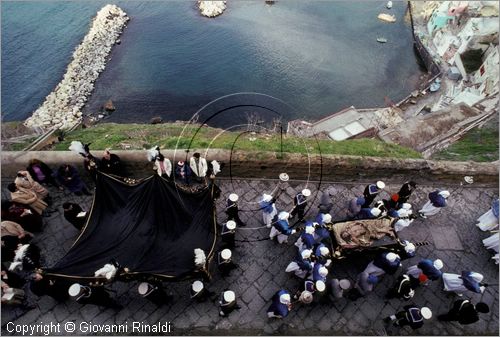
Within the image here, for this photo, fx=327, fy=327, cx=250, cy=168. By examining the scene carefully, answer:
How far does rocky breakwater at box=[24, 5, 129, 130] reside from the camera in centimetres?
2778

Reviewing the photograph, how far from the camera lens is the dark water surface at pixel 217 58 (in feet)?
104

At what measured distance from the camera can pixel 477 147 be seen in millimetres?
16438

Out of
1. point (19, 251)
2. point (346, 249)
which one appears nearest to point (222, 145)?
point (346, 249)

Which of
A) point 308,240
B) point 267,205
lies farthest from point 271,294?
point 267,205

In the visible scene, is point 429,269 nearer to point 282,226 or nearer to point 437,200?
point 437,200

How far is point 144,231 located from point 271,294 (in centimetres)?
383

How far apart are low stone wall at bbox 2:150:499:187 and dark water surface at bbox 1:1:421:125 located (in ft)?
61.1

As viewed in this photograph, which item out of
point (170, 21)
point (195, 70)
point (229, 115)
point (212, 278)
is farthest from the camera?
point (170, 21)

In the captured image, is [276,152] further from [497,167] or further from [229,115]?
[229,115]

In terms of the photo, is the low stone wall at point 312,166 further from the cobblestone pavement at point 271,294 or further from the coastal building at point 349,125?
the coastal building at point 349,125

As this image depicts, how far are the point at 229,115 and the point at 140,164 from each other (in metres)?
19.6

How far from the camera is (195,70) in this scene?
35.7 m

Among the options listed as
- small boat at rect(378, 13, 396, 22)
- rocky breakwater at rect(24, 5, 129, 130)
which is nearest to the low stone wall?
rocky breakwater at rect(24, 5, 129, 130)

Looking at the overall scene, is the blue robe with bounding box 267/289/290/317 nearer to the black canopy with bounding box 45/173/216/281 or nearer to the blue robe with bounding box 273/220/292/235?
the blue robe with bounding box 273/220/292/235
